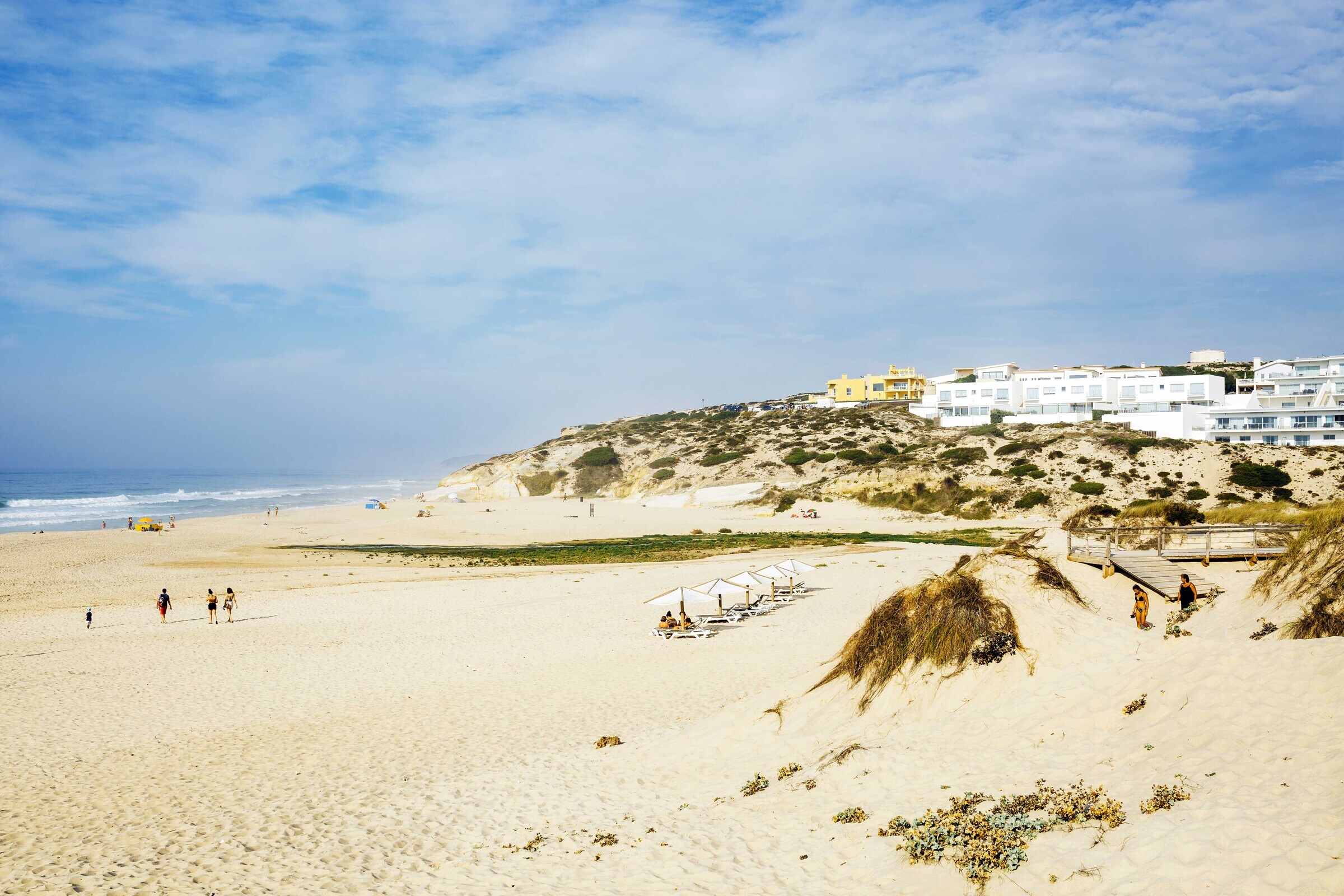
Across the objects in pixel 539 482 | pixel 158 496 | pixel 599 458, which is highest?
pixel 599 458

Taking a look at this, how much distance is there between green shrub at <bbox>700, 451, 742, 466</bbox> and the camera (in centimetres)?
7975

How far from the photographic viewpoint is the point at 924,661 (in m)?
11.5

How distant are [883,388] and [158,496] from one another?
10275 cm

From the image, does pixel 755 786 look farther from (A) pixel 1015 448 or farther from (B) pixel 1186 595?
(A) pixel 1015 448

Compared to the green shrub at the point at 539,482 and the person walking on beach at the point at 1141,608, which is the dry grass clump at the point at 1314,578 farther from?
the green shrub at the point at 539,482

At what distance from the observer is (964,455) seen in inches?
2554

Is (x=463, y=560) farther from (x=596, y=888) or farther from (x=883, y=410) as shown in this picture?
(x=883, y=410)

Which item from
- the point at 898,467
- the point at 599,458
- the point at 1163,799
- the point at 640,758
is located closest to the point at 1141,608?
the point at 1163,799

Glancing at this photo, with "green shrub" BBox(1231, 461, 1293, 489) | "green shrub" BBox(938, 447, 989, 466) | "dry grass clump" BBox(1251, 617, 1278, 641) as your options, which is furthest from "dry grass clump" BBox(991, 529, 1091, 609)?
"green shrub" BBox(938, 447, 989, 466)

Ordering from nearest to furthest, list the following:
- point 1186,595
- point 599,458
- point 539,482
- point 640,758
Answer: point 640,758, point 1186,595, point 539,482, point 599,458

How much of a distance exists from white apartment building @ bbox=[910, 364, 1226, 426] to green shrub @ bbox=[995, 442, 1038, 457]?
1368 cm

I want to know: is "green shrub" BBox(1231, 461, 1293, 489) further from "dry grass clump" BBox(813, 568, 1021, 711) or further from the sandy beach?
"dry grass clump" BBox(813, 568, 1021, 711)

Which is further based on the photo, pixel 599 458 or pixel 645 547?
pixel 599 458

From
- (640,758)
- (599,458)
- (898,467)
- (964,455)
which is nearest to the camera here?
(640,758)
